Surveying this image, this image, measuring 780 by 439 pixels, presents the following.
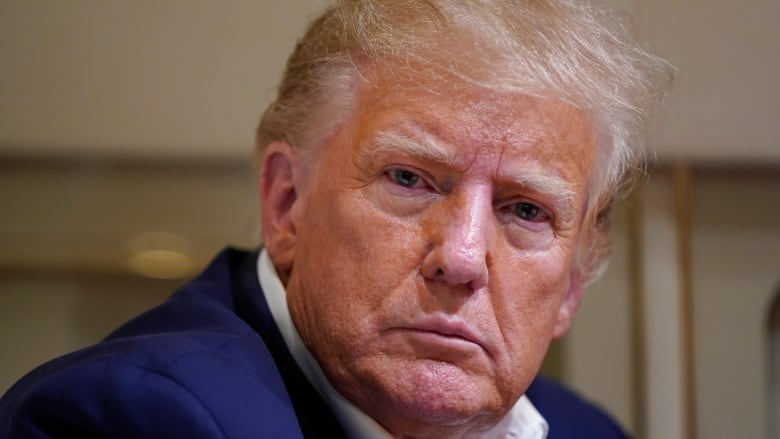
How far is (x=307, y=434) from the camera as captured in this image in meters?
1.14

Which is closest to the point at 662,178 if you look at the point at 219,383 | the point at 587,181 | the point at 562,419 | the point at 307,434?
the point at 562,419

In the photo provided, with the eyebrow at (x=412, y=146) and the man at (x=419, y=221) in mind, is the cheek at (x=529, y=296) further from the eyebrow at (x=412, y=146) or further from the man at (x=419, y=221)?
the eyebrow at (x=412, y=146)

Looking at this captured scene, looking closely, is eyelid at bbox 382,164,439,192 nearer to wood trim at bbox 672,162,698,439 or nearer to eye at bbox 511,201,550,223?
eye at bbox 511,201,550,223

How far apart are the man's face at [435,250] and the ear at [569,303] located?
0.55 ft

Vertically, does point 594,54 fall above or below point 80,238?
above

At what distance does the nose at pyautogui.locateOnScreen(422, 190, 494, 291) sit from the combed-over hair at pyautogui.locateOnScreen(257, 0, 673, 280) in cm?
13

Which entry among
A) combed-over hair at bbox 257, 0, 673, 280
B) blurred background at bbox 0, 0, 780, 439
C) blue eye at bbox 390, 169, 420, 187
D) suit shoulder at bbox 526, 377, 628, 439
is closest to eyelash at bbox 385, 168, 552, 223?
blue eye at bbox 390, 169, 420, 187

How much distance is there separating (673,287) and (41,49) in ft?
4.49

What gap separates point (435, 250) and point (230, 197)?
101 cm

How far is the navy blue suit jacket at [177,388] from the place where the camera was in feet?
2.91

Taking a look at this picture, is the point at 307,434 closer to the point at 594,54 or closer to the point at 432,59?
the point at 432,59

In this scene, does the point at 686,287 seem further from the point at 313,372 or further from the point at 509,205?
the point at 313,372

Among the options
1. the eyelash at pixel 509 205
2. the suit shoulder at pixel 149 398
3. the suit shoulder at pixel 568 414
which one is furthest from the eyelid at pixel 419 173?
the suit shoulder at pixel 568 414

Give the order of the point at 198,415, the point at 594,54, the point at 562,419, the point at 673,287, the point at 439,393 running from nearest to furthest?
the point at 198,415 → the point at 439,393 → the point at 594,54 → the point at 562,419 → the point at 673,287
